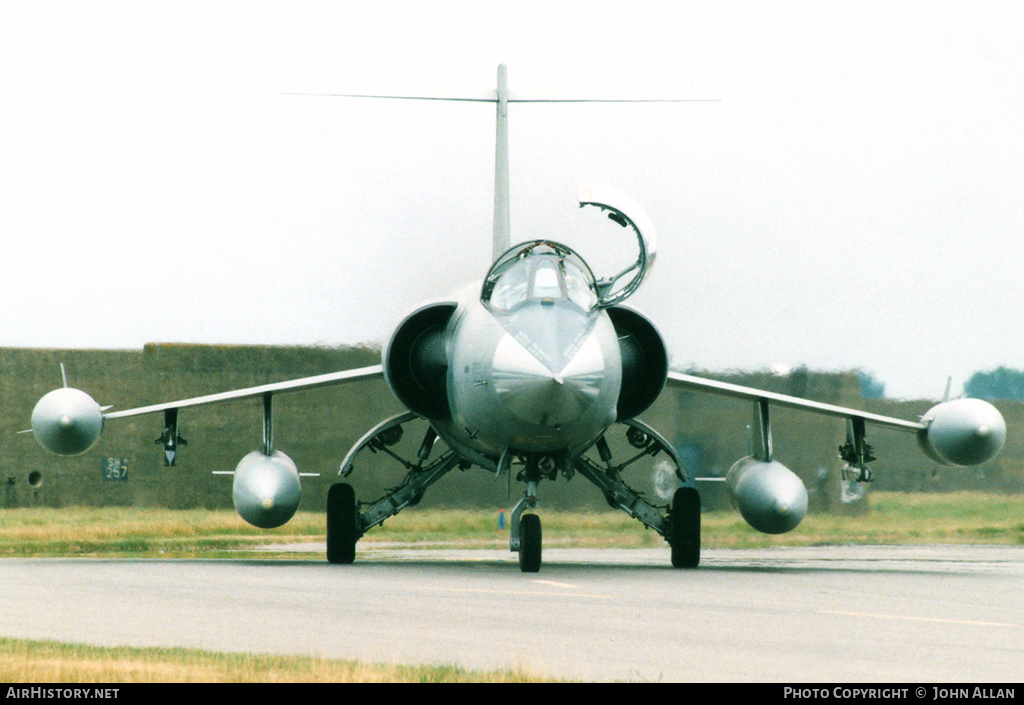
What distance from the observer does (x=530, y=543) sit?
13.5 metres

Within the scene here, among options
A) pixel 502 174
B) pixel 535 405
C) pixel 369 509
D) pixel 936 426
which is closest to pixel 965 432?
pixel 936 426

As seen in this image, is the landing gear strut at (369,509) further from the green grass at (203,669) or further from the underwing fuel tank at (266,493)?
the green grass at (203,669)

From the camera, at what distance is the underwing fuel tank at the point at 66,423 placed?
15367 mm

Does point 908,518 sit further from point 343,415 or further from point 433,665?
point 433,665

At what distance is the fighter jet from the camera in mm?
12398

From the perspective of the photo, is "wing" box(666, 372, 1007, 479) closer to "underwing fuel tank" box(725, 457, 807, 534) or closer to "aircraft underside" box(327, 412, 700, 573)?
"underwing fuel tank" box(725, 457, 807, 534)

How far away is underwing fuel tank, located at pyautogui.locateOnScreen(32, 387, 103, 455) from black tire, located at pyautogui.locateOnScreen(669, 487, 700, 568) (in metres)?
6.71

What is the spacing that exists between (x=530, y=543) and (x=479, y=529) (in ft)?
24.6

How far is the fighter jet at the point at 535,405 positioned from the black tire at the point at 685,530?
0.02 meters

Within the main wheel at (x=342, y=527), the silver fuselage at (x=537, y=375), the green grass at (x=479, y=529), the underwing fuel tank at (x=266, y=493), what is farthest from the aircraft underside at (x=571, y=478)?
the green grass at (x=479, y=529)

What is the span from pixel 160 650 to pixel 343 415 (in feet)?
59.7

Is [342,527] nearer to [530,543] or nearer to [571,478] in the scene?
[571,478]

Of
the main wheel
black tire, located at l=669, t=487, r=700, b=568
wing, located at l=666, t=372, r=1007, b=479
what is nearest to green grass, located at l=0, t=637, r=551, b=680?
the main wheel
